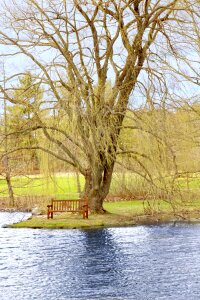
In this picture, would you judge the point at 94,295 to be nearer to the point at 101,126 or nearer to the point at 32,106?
the point at 101,126

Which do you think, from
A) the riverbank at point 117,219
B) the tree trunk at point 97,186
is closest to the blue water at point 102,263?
the riverbank at point 117,219

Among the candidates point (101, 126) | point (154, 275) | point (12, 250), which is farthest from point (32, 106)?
point (154, 275)

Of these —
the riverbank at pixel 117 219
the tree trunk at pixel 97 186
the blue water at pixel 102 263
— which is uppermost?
the tree trunk at pixel 97 186

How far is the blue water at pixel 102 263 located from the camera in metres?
13.7

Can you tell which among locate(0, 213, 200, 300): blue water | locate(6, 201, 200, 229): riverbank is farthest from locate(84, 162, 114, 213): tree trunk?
locate(0, 213, 200, 300): blue water

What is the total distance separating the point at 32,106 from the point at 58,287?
1160 centimetres

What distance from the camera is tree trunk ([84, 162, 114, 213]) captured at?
89.4 ft

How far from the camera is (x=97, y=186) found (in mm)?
27250

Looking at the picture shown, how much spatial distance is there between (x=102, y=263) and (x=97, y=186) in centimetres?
1048

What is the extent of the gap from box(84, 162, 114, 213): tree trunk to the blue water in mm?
3646

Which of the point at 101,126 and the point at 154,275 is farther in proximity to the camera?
the point at 101,126

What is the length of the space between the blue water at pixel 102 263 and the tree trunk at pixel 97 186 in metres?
3.65

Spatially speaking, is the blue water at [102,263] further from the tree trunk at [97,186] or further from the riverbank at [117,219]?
the tree trunk at [97,186]

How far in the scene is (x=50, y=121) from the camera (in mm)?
25828
